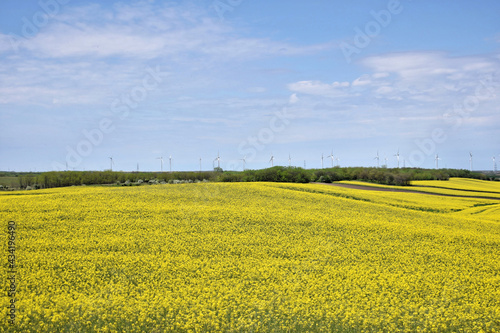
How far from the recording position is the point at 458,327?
10.5m

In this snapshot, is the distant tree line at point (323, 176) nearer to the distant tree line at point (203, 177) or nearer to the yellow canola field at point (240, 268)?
the distant tree line at point (203, 177)

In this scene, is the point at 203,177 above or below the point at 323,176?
above

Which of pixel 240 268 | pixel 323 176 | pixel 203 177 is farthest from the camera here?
pixel 323 176

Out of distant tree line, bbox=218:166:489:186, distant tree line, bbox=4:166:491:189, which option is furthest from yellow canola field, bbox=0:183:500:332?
distant tree line, bbox=218:166:489:186

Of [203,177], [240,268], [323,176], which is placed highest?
[203,177]

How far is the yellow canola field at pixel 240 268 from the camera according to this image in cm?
1023

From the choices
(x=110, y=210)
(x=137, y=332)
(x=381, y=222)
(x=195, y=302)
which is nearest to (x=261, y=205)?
(x=381, y=222)

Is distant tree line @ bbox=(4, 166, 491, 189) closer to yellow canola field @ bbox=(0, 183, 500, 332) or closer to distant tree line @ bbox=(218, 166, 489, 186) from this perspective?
distant tree line @ bbox=(218, 166, 489, 186)

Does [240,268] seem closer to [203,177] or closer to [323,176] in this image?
[203,177]

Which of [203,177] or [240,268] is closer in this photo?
[240,268]

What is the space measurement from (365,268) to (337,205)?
12547mm

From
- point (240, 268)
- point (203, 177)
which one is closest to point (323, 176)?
point (203, 177)

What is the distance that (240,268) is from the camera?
45.2ft

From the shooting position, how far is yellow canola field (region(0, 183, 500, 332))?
1023 cm
